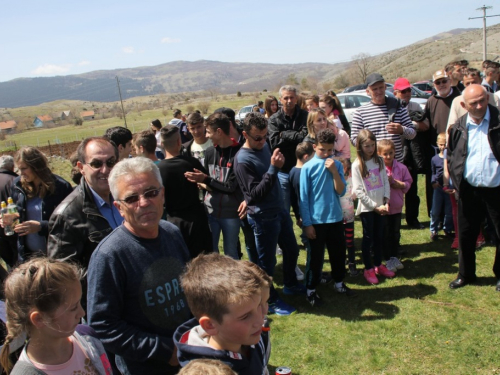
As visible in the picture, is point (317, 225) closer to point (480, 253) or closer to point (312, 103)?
point (480, 253)

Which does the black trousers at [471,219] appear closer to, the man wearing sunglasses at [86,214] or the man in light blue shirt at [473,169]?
the man in light blue shirt at [473,169]

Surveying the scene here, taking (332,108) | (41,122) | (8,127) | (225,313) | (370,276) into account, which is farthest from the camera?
(41,122)

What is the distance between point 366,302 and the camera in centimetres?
463

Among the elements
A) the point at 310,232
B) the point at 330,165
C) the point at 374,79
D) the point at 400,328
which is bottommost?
the point at 400,328

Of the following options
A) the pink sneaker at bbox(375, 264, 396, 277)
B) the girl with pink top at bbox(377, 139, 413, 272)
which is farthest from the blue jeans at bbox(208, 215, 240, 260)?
the girl with pink top at bbox(377, 139, 413, 272)

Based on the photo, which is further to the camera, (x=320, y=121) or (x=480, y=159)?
(x=320, y=121)

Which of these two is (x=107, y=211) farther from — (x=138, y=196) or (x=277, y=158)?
(x=277, y=158)

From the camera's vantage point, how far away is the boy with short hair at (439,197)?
229 inches

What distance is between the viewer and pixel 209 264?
1.83m

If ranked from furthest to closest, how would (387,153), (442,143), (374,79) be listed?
(442,143), (374,79), (387,153)

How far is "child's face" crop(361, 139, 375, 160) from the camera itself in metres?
4.96

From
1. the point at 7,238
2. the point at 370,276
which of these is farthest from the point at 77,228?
the point at 370,276

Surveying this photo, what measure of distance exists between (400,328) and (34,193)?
3.94 m

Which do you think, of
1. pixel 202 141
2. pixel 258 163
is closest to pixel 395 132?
pixel 258 163
